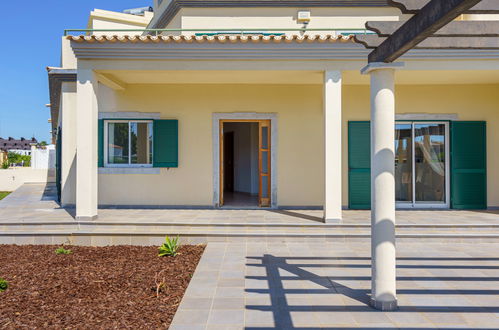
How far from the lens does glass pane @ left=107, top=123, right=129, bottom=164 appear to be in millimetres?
8758

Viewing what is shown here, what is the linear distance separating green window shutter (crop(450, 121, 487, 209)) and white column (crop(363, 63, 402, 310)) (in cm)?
608

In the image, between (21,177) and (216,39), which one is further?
(21,177)

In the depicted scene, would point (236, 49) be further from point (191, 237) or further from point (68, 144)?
point (68, 144)

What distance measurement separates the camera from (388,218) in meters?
3.45

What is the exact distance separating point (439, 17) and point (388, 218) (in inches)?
72.7

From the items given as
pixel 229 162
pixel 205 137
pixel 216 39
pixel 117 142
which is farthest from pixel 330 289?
pixel 229 162

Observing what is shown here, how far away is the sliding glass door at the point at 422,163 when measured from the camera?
862cm

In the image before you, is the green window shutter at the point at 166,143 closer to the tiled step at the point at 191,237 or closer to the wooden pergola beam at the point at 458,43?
the tiled step at the point at 191,237

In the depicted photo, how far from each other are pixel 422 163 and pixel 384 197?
5.98m

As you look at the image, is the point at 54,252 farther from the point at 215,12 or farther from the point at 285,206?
the point at 215,12

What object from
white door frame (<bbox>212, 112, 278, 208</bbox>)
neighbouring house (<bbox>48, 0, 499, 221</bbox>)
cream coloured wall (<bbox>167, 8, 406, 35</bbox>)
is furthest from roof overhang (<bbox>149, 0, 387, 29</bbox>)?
white door frame (<bbox>212, 112, 278, 208</bbox>)

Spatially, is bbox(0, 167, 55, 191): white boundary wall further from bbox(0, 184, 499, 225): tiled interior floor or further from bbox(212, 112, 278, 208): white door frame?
bbox(212, 112, 278, 208): white door frame

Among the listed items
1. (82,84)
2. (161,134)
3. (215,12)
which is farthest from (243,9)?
(82,84)

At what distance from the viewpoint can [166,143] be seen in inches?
334
